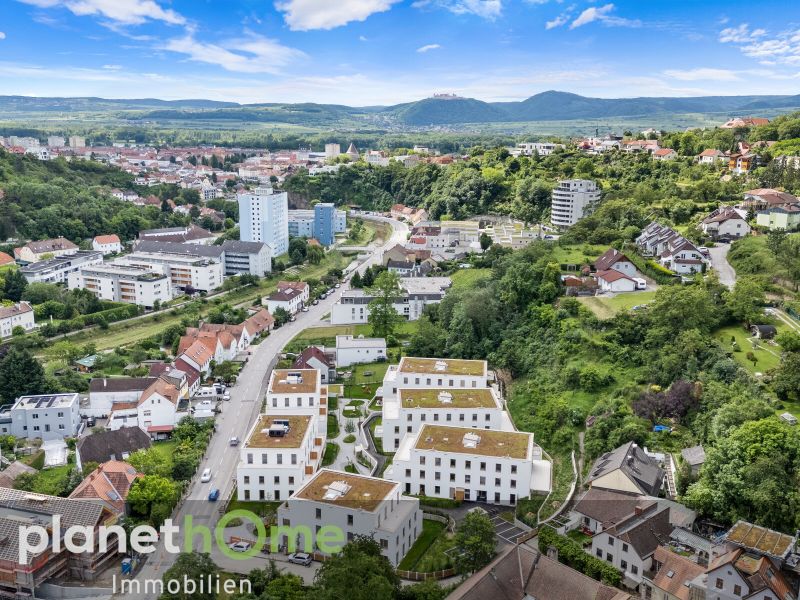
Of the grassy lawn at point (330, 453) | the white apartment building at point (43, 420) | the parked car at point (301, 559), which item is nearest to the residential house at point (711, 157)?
the grassy lawn at point (330, 453)

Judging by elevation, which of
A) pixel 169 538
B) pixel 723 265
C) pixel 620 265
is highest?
pixel 723 265

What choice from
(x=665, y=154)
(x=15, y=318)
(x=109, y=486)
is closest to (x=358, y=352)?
(x=109, y=486)

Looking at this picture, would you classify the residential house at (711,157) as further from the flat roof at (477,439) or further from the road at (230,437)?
the flat roof at (477,439)

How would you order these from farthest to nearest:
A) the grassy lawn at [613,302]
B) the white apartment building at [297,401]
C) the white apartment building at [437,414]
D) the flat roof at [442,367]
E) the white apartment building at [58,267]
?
the white apartment building at [58,267]
the grassy lawn at [613,302]
the flat roof at [442,367]
the white apartment building at [297,401]
the white apartment building at [437,414]

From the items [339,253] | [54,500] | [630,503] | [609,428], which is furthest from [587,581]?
[339,253]

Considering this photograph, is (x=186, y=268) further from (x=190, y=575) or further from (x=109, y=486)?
(x=190, y=575)
